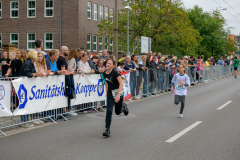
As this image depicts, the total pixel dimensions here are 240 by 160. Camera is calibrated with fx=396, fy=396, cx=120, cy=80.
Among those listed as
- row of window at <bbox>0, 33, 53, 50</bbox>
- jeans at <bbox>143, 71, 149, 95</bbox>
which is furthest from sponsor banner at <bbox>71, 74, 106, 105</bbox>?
row of window at <bbox>0, 33, 53, 50</bbox>

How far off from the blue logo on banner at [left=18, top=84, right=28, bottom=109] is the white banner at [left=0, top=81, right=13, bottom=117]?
1.12ft

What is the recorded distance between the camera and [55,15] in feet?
132

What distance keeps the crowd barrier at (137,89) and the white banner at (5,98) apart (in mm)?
112

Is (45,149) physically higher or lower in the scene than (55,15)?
lower

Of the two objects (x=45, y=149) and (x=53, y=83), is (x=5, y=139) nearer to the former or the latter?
(x=45, y=149)

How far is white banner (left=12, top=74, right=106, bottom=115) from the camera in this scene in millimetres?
9711

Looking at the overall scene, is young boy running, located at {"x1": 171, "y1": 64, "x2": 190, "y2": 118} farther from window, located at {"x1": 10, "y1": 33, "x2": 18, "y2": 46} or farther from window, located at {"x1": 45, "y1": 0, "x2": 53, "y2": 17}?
window, located at {"x1": 10, "y1": 33, "x2": 18, "y2": 46}

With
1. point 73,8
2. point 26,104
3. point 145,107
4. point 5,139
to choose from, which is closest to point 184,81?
point 145,107

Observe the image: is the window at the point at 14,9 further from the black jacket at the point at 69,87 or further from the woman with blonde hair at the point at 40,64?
the woman with blonde hair at the point at 40,64

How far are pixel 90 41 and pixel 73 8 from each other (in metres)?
4.95

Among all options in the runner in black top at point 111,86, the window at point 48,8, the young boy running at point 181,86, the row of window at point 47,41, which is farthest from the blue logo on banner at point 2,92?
the window at point 48,8

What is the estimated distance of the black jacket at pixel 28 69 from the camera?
32.7 feet

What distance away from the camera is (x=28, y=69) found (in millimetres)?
10047

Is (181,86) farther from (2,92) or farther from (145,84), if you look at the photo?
(145,84)
